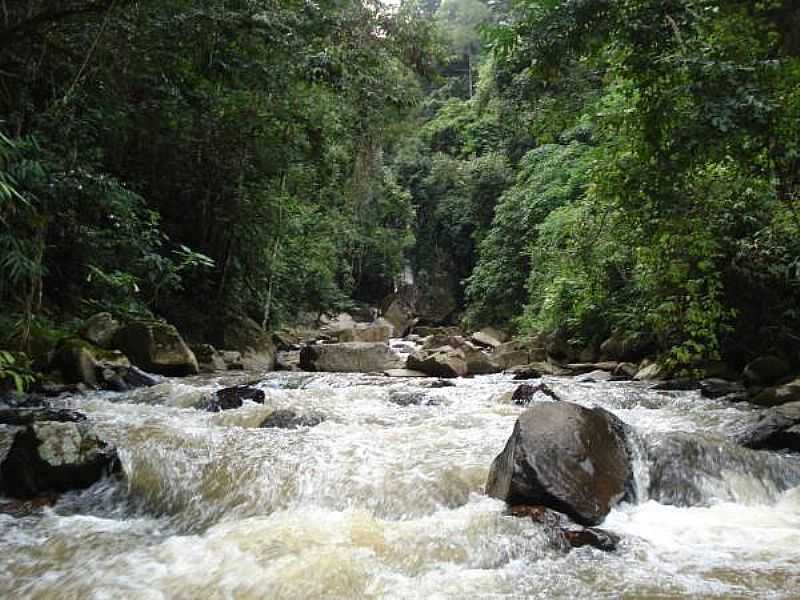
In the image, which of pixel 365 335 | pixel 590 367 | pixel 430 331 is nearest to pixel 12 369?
pixel 590 367

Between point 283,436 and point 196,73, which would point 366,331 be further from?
point 283,436

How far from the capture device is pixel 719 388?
826 cm

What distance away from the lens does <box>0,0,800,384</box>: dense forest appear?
4496 millimetres

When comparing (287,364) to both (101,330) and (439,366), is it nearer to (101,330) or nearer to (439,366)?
(439,366)

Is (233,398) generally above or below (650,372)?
below

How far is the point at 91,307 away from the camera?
424 inches

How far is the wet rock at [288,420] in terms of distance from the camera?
619 cm

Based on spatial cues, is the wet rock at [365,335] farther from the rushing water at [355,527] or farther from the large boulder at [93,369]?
the rushing water at [355,527]

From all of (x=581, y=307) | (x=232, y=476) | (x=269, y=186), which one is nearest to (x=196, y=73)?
(x=269, y=186)

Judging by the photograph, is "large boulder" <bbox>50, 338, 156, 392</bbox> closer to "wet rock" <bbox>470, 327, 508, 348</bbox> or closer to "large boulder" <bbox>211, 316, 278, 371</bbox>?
"large boulder" <bbox>211, 316, 278, 371</bbox>

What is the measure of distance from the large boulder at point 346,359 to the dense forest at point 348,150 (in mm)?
2634

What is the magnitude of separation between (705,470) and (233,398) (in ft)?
16.8

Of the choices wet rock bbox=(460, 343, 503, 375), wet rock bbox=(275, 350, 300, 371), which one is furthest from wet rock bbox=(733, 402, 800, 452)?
wet rock bbox=(275, 350, 300, 371)

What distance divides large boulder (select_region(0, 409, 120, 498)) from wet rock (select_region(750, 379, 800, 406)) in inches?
281
